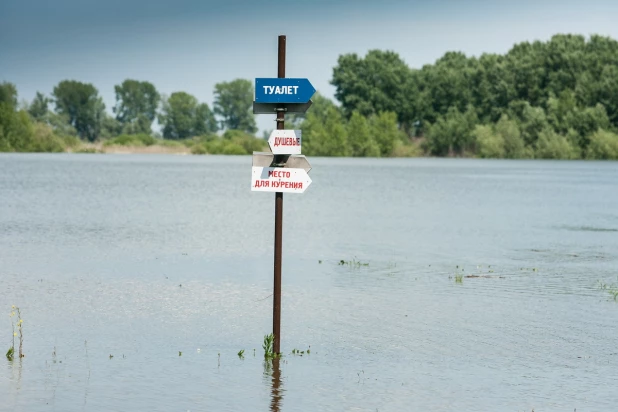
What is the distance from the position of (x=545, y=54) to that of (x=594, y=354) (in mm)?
159771

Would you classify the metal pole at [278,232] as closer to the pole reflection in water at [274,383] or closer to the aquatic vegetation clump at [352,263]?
the pole reflection in water at [274,383]

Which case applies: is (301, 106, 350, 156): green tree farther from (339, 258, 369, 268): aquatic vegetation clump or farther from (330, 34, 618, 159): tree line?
(339, 258, 369, 268): aquatic vegetation clump

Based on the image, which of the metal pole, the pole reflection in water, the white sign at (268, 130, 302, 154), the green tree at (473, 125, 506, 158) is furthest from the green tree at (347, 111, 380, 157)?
the white sign at (268, 130, 302, 154)

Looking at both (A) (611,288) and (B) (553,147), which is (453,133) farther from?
(A) (611,288)

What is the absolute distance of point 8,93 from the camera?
7259 inches

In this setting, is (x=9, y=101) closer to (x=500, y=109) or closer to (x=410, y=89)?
(x=410, y=89)

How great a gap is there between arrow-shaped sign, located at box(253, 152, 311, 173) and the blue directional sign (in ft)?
2.40

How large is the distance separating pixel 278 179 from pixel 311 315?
5457 mm

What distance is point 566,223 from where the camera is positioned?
154 ft

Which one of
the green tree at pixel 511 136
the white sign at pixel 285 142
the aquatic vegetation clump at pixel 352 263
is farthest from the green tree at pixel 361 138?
the white sign at pixel 285 142

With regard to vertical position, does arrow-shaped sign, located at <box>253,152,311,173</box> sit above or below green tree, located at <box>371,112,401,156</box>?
below

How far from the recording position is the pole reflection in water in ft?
44.9

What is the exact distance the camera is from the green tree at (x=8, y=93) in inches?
7121

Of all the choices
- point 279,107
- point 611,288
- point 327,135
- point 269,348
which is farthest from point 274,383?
point 327,135
